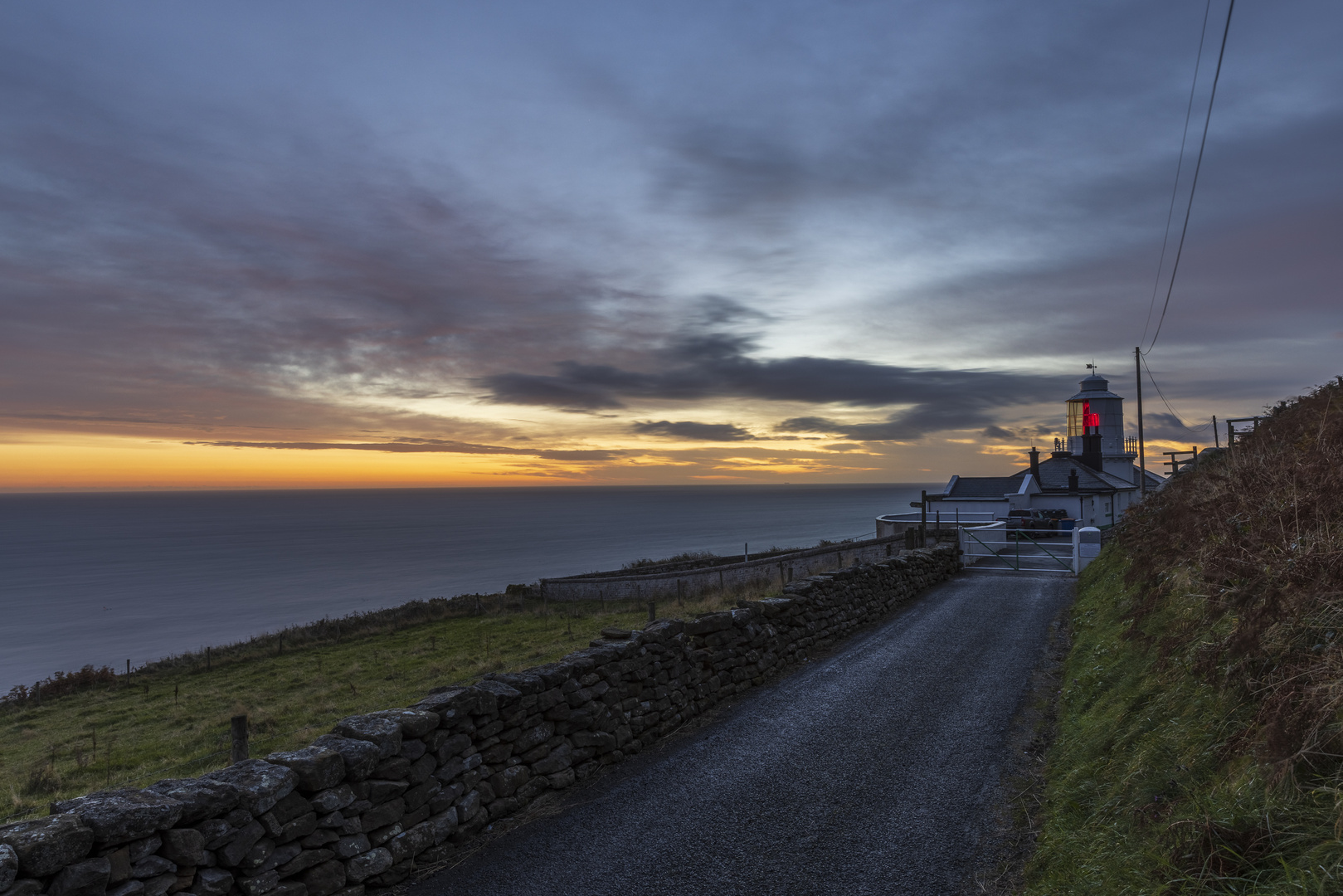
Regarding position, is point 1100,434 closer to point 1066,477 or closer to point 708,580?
point 1066,477

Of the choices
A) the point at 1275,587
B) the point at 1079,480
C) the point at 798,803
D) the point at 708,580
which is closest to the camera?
the point at 1275,587

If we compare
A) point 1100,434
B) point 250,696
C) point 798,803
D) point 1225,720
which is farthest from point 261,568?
point 1225,720

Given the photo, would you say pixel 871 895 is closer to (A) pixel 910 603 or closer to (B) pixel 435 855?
(B) pixel 435 855

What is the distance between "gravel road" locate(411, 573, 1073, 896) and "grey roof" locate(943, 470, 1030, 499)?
1388 inches

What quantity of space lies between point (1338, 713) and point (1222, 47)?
31.7 feet

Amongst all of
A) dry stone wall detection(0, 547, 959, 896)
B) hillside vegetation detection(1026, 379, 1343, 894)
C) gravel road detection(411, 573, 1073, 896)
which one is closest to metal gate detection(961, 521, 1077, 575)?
gravel road detection(411, 573, 1073, 896)

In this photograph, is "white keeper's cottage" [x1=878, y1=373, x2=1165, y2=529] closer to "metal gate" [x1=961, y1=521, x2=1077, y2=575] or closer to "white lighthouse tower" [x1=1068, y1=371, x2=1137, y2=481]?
"white lighthouse tower" [x1=1068, y1=371, x2=1137, y2=481]

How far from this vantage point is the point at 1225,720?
168 inches

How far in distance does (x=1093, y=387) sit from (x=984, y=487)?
17334mm

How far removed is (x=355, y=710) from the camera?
15539 mm

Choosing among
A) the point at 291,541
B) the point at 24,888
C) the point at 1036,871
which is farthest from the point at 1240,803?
the point at 291,541

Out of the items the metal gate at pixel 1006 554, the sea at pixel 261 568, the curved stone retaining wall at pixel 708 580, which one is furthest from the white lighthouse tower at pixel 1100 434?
the sea at pixel 261 568

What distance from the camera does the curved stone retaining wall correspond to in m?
32.2

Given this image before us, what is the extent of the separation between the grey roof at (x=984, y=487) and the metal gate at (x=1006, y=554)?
1949 centimetres
